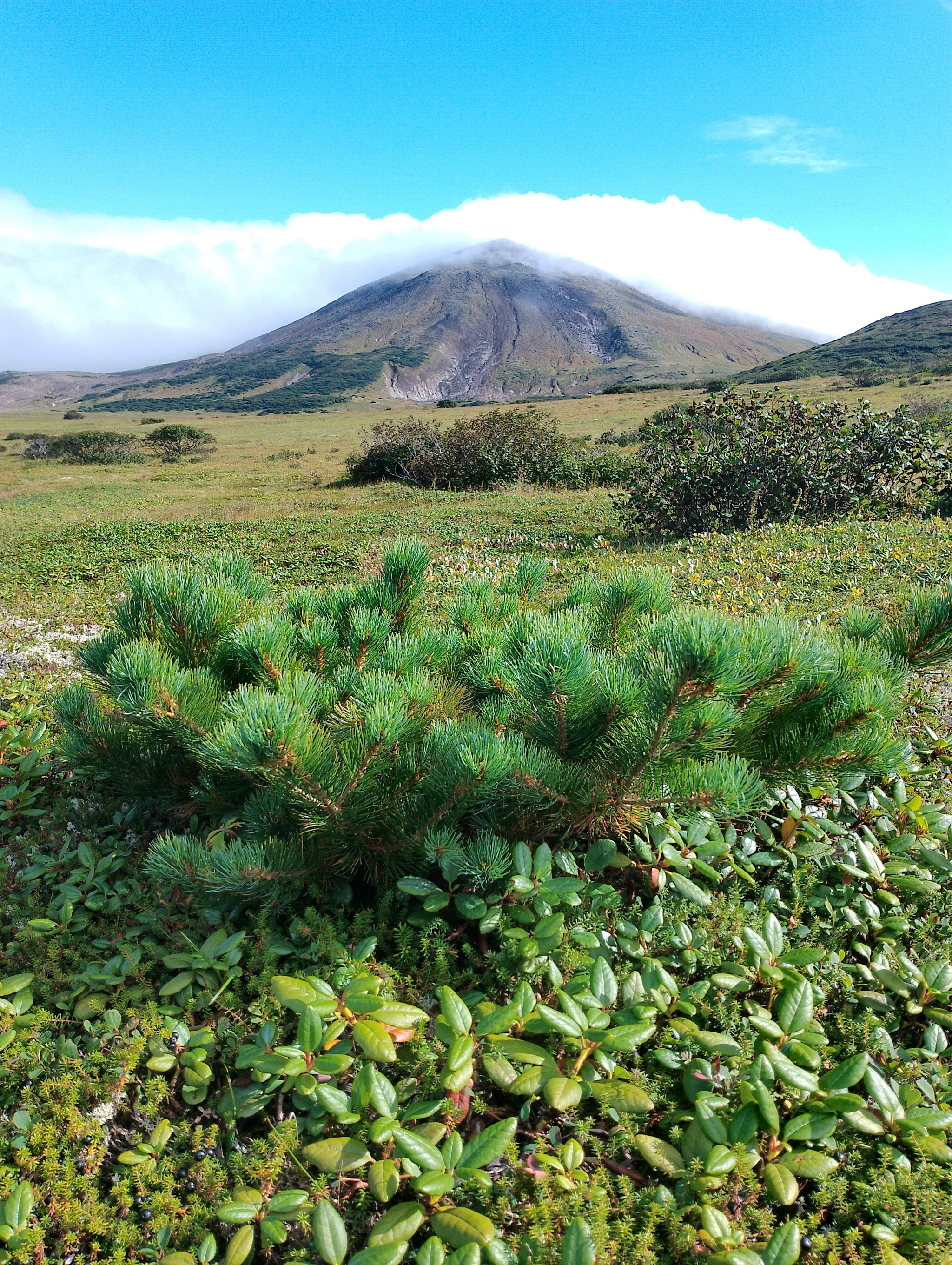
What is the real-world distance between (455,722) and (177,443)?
136ft

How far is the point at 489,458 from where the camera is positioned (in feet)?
69.8

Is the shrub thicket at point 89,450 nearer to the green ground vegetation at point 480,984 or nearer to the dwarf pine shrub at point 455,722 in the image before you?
the dwarf pine shrub at point 455,722

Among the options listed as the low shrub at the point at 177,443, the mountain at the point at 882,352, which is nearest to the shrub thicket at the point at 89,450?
the low shrub at the point at 177,443

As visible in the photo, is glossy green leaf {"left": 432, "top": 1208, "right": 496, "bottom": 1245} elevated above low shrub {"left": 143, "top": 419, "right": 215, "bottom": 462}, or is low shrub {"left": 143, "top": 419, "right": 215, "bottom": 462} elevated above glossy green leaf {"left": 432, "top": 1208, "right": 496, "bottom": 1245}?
low shrub {"left": 143, "top": 419, "right": 215, "bottom": 462}

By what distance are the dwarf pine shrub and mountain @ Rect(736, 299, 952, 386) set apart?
5903 cm

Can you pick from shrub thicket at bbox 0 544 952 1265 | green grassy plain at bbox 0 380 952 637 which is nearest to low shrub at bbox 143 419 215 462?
green grassy plain at bbox 0 380 952 637

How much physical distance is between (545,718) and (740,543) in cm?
792

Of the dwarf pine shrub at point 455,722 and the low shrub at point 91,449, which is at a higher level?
the low shrub at point 91,449

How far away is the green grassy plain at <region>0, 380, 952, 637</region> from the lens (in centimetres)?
726

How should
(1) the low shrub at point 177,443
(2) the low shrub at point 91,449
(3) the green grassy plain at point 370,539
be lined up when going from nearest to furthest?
(3) the green grassy plain at point 370,539 → (2) the low shrub at point 91,449 → (1) the low shrub at point 177,443

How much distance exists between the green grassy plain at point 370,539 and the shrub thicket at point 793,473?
1.12 m

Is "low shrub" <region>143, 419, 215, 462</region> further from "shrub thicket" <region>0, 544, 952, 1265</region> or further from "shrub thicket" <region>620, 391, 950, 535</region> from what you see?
"shrub thicket" <region>0, 544, 952, 1265</region>

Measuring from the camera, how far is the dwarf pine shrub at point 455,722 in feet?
6.47

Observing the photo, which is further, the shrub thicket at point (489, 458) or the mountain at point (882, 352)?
the mountain at point (882, 352)
